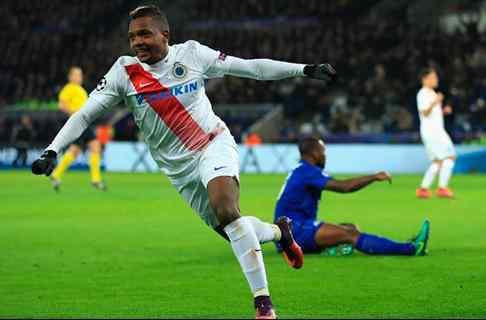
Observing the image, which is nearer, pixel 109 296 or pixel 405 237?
pixel 109 296

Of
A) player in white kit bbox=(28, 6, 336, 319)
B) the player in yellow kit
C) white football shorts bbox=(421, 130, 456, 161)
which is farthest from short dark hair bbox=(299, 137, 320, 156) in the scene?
the player in yellow kit

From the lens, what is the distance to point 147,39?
763cm

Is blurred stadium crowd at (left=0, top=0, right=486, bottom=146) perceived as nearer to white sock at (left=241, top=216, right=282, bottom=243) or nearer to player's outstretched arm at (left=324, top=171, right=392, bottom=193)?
player's outstretched arm at (left=324, top=171, right=392, bottom=193)

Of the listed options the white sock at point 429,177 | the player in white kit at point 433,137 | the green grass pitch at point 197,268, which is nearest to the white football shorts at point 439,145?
the player in white kit at point 433,137

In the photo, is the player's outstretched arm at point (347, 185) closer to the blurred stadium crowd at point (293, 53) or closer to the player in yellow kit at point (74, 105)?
Result: the player in yellow kit at point (74, 105)

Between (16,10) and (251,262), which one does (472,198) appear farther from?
(16,10)

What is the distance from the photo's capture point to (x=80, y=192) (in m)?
22.7

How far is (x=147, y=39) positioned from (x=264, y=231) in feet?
5.03

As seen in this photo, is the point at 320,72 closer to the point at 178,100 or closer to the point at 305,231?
the point at 178,100

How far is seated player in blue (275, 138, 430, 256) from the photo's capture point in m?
10.9

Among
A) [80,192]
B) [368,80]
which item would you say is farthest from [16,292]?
[368,80]

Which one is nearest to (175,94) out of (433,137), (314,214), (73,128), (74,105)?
(73,128)

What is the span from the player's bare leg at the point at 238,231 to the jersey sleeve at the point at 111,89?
0.90m

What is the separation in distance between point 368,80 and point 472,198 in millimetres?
15401
